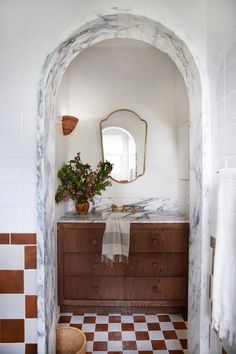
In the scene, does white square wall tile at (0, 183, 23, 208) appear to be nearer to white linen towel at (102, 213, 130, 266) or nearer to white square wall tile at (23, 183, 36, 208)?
white square wall tile at (23, 183, 36, 208)

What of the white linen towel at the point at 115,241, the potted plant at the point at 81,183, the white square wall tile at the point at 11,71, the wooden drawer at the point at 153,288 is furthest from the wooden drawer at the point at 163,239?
the white square wall tile at the point at 11,71

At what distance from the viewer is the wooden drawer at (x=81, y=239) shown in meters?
2.36

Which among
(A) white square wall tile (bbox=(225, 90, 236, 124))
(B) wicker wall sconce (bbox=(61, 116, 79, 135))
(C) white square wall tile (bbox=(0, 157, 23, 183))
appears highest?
(B) wicker wall sconce (bbox=(61, 116, 79, 135))

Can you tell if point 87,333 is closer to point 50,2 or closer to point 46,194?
point 46,194

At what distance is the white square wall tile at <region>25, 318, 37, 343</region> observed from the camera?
1398mm

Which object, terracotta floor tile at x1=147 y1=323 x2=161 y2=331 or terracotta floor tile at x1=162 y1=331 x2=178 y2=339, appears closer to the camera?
terracotta floor tile at x1=162 y1=331 x2=178 y2=339

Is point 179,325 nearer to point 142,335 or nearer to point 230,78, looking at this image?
point 142,335

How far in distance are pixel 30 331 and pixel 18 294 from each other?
0.20 meters

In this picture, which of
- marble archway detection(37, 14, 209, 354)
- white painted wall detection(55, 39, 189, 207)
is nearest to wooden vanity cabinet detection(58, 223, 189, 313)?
white painted wall detection(55, 39, 189, 207)

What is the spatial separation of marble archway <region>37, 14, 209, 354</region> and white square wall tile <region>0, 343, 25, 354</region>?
0.31 ft

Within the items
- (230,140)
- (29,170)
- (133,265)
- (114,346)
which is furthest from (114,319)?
(230,140)

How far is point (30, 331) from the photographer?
140cm

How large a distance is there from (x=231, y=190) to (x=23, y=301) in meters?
1.16

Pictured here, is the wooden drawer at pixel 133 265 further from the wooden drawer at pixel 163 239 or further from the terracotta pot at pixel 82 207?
the terracotta pot at pixel 82 207
